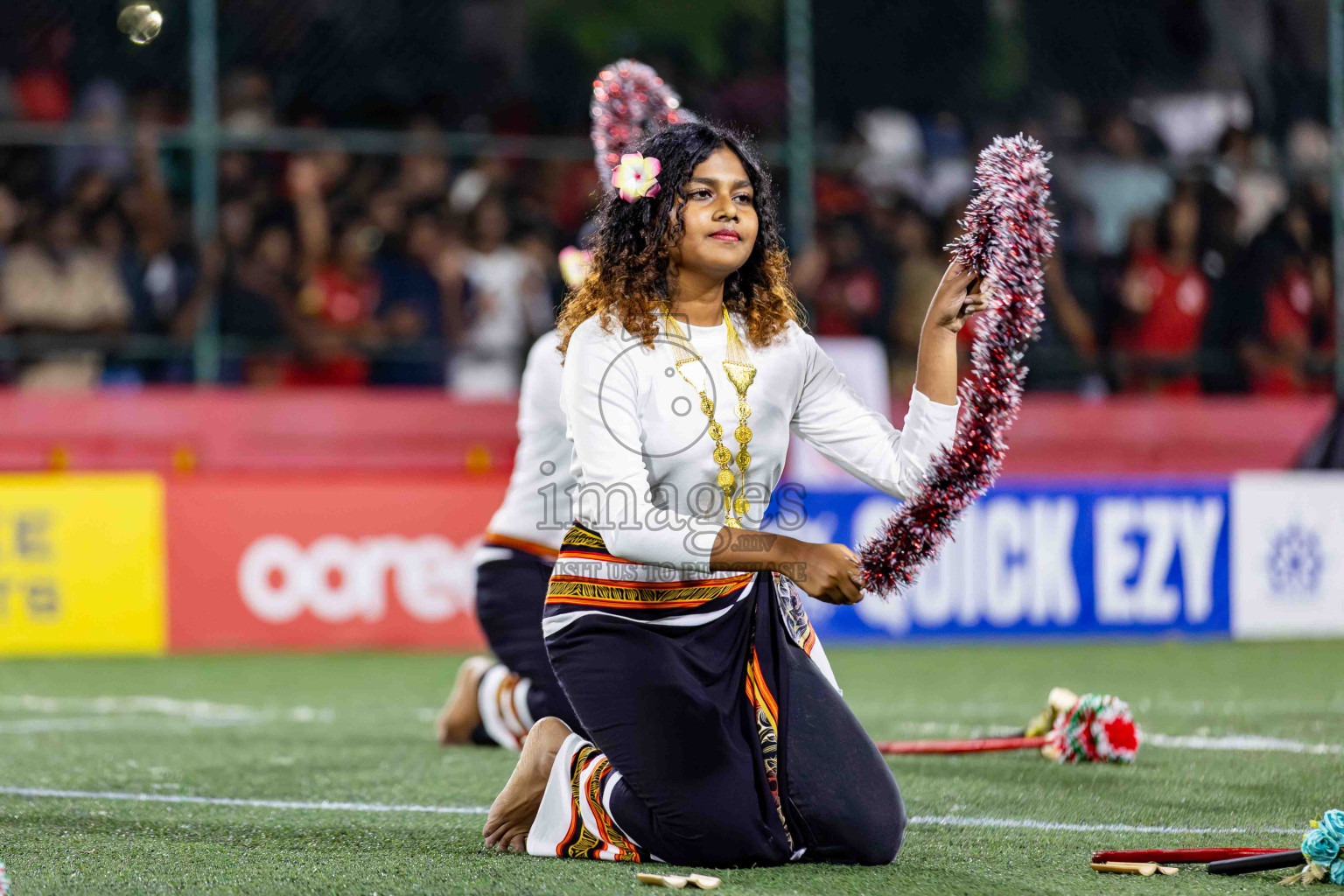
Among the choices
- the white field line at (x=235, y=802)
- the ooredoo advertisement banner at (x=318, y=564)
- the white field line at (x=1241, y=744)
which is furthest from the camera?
the ooredoo advertisement banner at (x=318, y=564)

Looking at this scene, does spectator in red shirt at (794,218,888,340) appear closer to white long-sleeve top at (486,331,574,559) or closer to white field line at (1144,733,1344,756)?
white field line at (1144,733,1344,756)

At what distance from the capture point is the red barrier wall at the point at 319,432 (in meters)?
10.6

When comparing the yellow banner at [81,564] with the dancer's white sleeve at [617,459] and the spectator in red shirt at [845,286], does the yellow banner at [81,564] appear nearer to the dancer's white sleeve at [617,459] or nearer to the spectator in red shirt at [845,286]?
the spectator in red shirt at [845,286]

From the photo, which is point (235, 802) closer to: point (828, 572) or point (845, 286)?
point (828, 572)

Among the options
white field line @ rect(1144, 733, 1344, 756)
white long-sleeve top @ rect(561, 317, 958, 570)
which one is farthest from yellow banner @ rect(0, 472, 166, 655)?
white long-sleeve top @ rect(561, 317, 958, 570)

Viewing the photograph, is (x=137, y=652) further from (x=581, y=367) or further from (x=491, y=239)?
(x=581, y=367)

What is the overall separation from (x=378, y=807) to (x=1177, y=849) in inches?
81.4

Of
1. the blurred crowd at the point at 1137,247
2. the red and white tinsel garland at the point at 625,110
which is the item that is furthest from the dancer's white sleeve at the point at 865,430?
the blurred crowd at the point at 1137,247

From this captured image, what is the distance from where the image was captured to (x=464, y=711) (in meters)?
6.29

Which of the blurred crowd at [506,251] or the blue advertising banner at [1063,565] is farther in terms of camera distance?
the blurred crowd at [506,251]

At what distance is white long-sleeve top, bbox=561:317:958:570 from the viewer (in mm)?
3941

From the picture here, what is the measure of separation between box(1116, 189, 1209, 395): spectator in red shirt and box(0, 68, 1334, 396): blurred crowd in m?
0.02

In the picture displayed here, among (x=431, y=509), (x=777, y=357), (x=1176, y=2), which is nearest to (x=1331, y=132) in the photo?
(x=1176, y=2)

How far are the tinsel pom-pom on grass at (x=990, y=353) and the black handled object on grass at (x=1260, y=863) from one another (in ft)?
2.87
